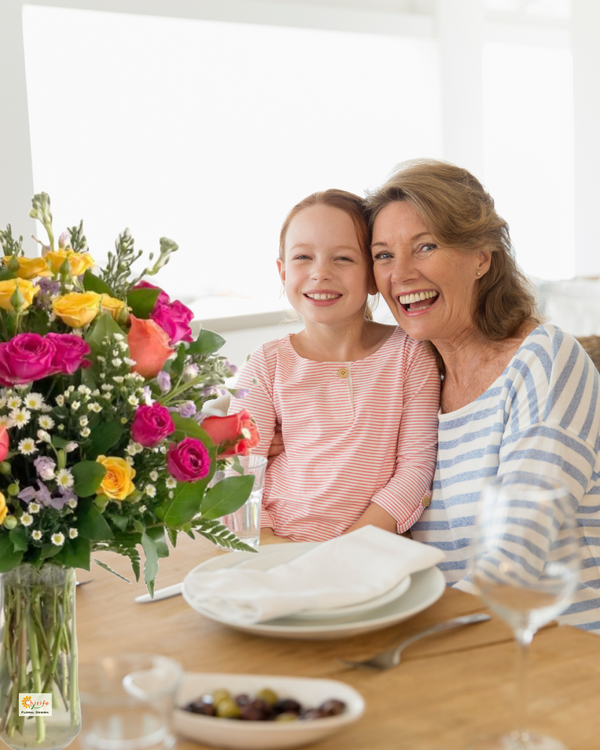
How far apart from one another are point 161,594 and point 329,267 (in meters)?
0.86

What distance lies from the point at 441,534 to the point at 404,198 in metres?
0.67

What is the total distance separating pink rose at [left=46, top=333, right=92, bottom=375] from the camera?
77 centimetres

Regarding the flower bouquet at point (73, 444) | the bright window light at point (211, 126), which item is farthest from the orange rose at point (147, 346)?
the bright window light at point (211, 126)

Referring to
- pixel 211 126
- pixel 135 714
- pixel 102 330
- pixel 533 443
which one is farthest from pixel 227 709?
pixel 211 126

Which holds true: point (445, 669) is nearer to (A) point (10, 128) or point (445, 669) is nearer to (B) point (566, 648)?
(B) point (566, 648)

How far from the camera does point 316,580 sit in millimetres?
1035

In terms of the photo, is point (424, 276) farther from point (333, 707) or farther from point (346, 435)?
point (333, 707)

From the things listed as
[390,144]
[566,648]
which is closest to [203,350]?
[566,648]

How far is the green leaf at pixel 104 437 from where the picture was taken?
81 cm

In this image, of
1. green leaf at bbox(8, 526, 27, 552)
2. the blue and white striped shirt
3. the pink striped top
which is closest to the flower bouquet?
green leaf at bbox(8, 526, 27, 552)

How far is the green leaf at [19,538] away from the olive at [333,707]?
0.31 m

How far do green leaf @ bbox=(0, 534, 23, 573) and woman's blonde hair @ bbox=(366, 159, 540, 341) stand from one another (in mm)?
1115

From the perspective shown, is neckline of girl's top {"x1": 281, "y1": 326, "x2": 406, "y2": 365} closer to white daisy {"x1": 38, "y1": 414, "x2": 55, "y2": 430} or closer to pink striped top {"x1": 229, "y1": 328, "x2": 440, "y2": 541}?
pink striped top {"x1": 229, "y1": 328, "x2": 440, "y2": 541}

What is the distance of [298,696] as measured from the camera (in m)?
0.79
